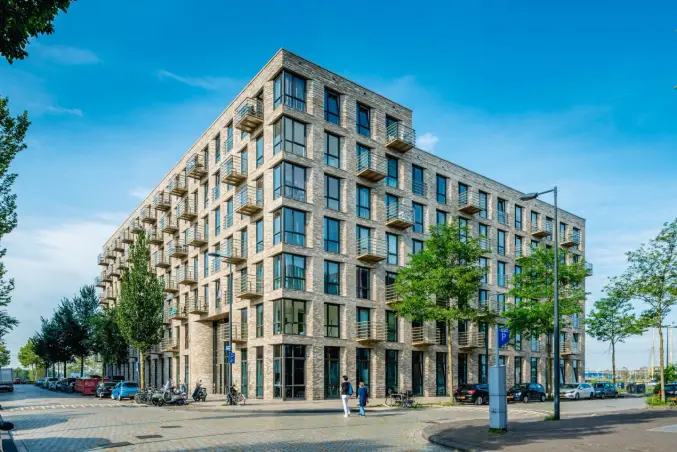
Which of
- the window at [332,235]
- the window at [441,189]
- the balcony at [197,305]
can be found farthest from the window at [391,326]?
the balcony at [197,305]

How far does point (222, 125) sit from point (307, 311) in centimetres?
1748

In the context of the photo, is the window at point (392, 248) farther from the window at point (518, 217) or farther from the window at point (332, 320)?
the window at point (518, 217)

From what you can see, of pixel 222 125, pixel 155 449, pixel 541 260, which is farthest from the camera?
pixel 222 125

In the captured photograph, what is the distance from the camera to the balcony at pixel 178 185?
52.2 m

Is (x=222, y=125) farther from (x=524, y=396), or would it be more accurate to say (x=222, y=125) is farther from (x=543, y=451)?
(x=543, y=451)

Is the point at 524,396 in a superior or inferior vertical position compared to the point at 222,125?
inferior

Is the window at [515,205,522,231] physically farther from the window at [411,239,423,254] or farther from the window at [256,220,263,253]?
the window at [256,220,263,253]

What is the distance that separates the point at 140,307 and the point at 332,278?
1683 cm

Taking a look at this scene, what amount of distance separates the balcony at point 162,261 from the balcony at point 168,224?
2.60 meters

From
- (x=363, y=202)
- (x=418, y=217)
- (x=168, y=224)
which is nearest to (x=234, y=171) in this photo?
(x=363, y=202)

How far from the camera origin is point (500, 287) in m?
52.2

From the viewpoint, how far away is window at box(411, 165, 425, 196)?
4457 cm

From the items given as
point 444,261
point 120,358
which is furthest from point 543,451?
point 120,358

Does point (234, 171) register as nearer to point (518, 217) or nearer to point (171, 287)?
point (171, 287)
